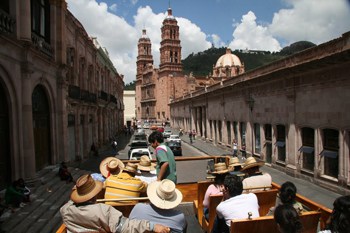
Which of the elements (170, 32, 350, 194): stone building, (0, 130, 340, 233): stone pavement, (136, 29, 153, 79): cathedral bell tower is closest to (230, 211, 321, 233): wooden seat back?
(0, 130, 340, 233): stone pavement

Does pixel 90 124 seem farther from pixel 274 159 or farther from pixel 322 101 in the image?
pixel 322 101

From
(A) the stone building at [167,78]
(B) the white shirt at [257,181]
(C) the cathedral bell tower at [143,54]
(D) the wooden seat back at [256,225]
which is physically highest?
(C) the cathedral bell tower at [143,54]

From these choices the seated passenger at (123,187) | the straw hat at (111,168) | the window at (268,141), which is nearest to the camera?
the seated passenger at (123,187)

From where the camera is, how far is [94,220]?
151 inches

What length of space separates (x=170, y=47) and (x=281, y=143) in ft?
252

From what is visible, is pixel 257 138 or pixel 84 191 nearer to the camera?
pixel 84 191

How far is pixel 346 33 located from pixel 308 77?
113 inches

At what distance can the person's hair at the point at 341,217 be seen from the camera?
2996 millimetres

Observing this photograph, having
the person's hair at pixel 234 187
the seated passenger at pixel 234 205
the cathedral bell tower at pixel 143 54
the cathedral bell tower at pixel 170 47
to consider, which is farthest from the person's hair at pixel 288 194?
the cathedral bell tower at pixel 143 54

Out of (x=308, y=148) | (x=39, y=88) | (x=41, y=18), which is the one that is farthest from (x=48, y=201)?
(x=308, y=148)

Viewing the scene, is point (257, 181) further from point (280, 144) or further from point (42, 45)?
point (42, 45)

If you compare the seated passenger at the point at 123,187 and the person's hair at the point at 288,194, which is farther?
the seated passenger at the point at 123,187

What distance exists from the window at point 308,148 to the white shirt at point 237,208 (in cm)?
1164

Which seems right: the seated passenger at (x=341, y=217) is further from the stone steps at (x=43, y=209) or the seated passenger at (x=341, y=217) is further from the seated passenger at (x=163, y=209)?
the stone steps at (x=43, y=209)
